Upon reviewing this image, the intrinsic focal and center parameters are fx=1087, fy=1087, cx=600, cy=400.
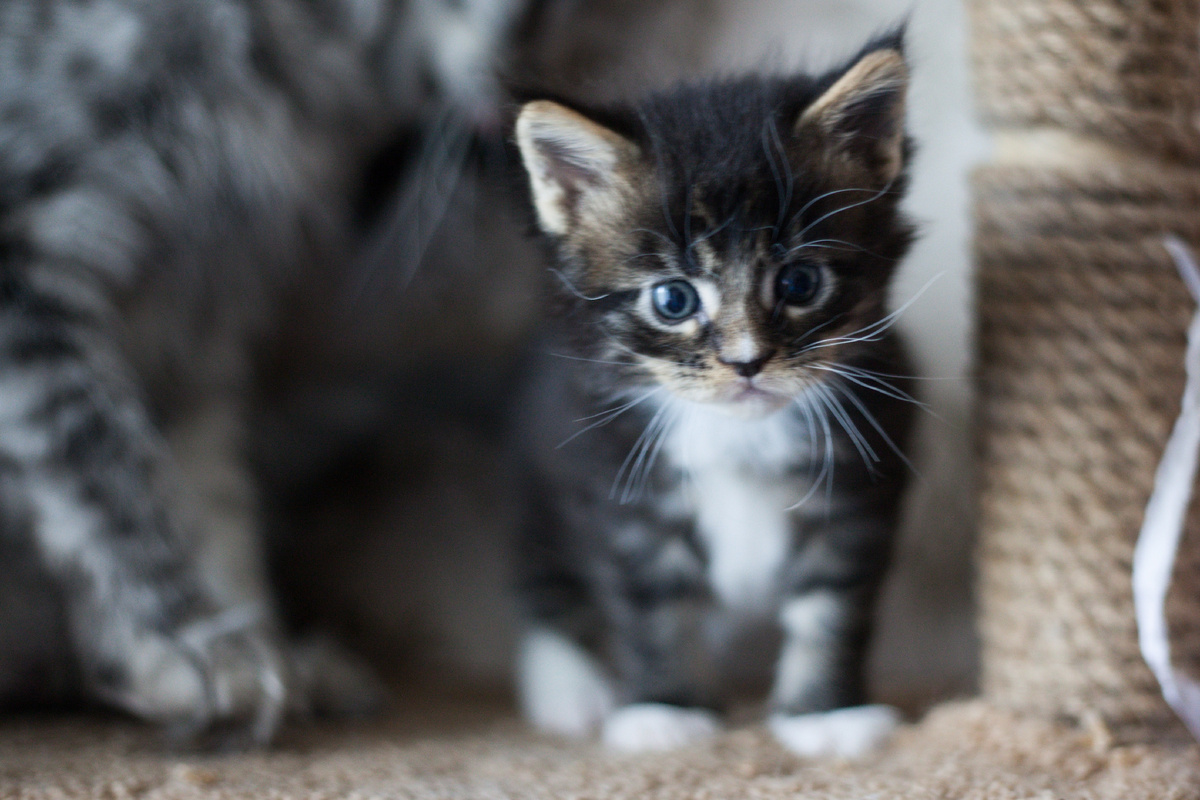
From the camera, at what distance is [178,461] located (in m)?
1.76

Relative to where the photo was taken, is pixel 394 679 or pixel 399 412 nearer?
pixel 394 679

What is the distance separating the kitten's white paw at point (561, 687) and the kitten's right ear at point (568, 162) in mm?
675

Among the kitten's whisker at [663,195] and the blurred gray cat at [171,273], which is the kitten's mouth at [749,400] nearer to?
the kitten's whisker at [663,195]

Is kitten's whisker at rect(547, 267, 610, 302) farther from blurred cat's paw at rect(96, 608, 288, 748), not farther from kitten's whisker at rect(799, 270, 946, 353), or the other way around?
blurred cat's paw at rect(96, 608, 288, 748)

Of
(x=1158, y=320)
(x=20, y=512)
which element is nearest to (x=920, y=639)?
(x=1158, y=320)

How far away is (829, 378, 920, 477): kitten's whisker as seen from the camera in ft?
3.92

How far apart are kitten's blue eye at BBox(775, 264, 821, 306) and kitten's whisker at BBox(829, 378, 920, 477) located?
116mm

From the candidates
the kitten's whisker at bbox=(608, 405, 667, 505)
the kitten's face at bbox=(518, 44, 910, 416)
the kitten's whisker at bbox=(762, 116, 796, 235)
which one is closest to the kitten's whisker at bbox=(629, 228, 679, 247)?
the kitten's face at bbox=(518, 44, 910, 416)

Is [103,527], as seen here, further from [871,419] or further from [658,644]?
[871,419]

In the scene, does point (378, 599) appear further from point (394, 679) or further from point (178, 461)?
point (178, 461)

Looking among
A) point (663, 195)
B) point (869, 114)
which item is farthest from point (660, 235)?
point (869, 114)

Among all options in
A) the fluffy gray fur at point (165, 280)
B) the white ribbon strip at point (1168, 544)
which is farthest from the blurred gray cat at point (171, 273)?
Result: the white ribbon strip at point (1168, 544)

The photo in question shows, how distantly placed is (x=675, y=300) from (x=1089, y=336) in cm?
51

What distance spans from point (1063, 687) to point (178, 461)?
134 centimetres
